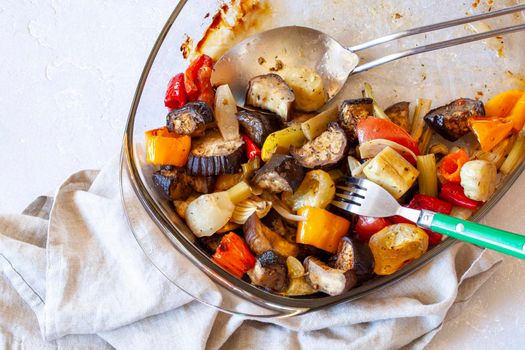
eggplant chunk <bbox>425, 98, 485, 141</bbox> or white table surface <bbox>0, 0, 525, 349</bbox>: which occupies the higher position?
white table surface <bbox>0, 0, 525, 349</bbox>

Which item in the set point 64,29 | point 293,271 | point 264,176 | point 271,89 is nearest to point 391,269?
point 293,271

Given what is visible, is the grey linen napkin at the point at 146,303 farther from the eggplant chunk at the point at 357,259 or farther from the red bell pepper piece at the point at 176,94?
the red bell pepper piece at the point at 176,94

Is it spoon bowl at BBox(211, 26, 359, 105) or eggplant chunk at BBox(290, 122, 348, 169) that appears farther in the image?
spoon bowl at BBox(211, 26, 359, 105)

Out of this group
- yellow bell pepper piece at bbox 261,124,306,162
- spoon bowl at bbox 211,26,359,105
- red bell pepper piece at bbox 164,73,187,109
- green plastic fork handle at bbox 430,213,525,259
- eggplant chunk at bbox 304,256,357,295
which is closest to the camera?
green plastic fork handle at bbox 430,213,525,259

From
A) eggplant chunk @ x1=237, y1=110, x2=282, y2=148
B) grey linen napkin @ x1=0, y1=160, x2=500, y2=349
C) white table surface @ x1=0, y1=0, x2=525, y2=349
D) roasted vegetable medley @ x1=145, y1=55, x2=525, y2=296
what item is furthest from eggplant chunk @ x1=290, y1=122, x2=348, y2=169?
white table surface @ x1=0, y1=0, x2=525, y2=349

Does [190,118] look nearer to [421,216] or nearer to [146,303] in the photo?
[146,303]

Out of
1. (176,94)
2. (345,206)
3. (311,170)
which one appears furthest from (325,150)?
(176,94)

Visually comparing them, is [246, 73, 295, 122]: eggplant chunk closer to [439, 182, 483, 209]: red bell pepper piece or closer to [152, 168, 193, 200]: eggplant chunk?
[152, 168, 193, 200]: eggplant chunk

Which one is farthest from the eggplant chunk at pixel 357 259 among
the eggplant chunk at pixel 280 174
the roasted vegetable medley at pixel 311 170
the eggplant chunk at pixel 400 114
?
the eggplant chunk at pixel 400 114
